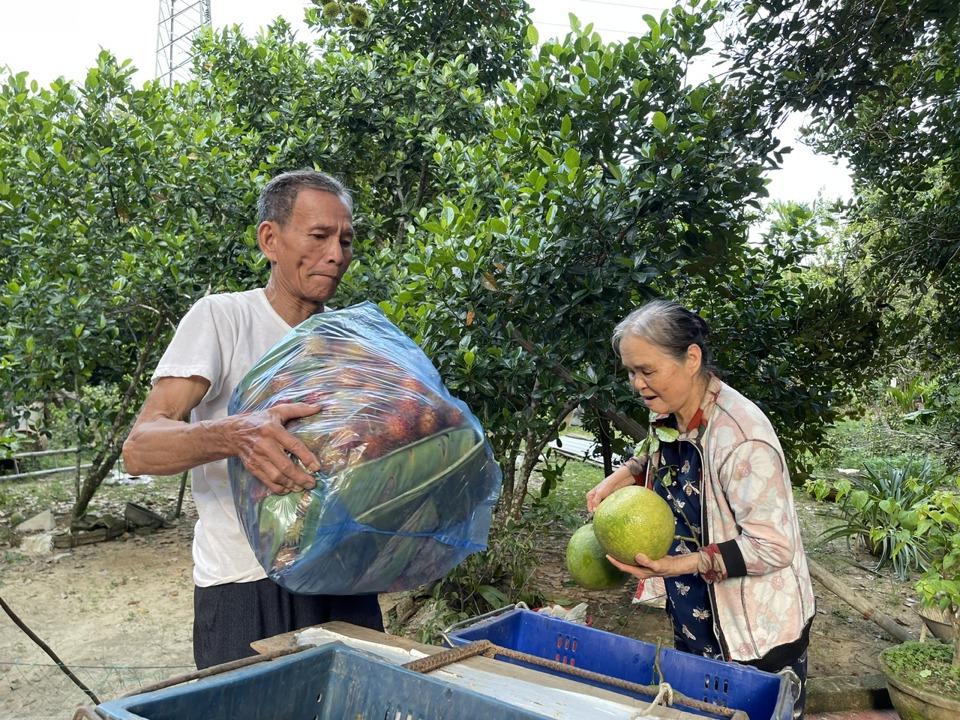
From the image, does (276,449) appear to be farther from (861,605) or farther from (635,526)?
(861,605)

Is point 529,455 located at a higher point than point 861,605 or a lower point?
higher

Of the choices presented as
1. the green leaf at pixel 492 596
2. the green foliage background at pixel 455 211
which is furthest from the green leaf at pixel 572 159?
the green leaf at pixel 492 596

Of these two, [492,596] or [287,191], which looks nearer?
[287,191]

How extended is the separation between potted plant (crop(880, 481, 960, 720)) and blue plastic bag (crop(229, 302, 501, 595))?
9.27 ft

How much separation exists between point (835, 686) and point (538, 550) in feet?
8.67

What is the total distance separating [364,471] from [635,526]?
2.73 feet

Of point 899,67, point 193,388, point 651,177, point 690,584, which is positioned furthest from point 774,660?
point 899,67

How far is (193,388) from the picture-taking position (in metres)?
1.70

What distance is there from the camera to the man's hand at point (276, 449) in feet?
4.55

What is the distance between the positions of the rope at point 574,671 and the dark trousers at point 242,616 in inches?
16.3

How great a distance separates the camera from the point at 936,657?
392cm

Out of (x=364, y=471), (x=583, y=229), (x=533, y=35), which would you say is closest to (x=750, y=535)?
(x=364, y=471)

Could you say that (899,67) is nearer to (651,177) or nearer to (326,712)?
(651,177)

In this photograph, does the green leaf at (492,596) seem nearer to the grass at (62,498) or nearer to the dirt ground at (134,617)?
the dirt ground at (134,617)
